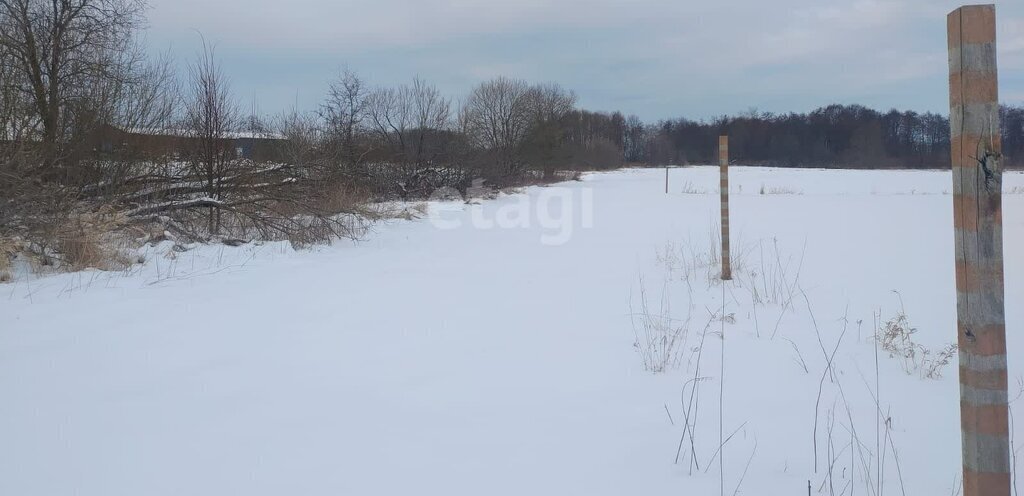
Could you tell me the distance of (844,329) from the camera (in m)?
4.22

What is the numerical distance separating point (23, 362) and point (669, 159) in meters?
76.6

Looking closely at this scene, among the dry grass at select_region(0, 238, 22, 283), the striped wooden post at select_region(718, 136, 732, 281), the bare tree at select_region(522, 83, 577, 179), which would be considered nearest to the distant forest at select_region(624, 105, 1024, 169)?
the bare tree at select_region(522, 83, 577, 179)

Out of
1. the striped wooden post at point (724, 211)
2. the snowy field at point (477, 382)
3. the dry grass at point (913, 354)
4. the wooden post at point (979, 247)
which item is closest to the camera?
the wooden post at point (979, 247)

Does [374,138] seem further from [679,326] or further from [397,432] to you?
[397,432]

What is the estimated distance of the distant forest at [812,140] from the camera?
6406cm

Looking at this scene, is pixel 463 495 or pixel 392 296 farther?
pixel 392 296

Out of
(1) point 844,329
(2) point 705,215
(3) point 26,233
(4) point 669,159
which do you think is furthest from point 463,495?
(4) point 669,159

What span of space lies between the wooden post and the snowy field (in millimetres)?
659

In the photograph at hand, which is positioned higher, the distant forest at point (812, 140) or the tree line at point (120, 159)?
the distant forest at point (812, 140)

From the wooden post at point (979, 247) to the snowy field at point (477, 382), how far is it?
0.66 meters

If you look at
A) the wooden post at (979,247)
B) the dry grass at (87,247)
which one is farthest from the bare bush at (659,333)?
the dry grass at (87,247)

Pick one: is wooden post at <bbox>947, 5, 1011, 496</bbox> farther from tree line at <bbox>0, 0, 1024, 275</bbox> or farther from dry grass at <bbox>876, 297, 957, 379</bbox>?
tree line at <bbox>0, 0, 1024, 275</bbox>

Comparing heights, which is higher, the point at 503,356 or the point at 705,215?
the point at 705,215

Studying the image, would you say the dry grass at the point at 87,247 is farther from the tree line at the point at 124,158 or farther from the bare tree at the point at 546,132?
the bare tree at the point at 546,132
